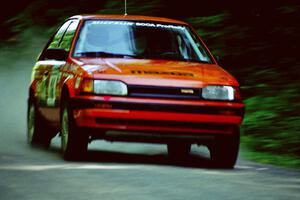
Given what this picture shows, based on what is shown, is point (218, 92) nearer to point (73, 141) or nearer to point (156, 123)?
point (156, 123)

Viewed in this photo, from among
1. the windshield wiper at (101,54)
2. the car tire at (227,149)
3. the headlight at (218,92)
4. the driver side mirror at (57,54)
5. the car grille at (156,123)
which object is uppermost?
the windshield wiper at (101,54)

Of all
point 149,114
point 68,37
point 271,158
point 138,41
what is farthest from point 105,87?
point 271,158

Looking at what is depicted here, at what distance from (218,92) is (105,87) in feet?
3.90

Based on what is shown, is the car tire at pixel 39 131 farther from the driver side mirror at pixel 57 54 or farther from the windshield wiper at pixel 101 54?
the windshield wiper at pixel 101 54

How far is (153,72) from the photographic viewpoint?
34.0ft

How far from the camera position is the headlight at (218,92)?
10.3 m

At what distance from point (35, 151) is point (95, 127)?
6.20 ft

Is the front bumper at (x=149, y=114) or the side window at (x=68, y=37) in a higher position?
the side window at (x=68, y=37)

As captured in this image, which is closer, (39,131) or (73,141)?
(73,141)

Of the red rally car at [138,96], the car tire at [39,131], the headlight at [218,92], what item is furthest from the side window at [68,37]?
the headlight at [218,92]

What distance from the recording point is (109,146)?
42.6ft

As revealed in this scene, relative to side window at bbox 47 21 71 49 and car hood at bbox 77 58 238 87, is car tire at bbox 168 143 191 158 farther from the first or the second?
side window at bbox 47 21 71 49

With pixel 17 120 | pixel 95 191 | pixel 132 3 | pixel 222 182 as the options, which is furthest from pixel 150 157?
pixel 132 3

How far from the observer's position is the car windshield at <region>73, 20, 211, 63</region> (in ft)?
36.6
